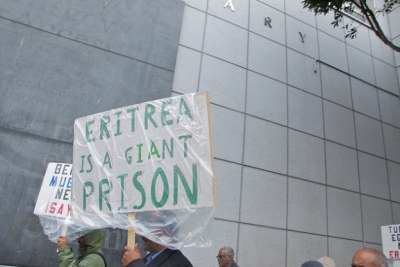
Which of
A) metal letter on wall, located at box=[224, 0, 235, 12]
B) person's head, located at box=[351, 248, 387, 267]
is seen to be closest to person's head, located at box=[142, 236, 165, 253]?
person's head, located at box=[351, 248, 387, 267]

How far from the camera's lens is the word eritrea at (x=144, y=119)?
2629 mm

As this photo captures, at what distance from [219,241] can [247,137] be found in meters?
2.31

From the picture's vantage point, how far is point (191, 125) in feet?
8.41

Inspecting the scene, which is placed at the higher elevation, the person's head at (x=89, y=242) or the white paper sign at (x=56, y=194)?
the white paper sign at (x=56, y=194)

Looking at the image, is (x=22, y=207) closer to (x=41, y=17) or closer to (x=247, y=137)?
(x=41, y=17)

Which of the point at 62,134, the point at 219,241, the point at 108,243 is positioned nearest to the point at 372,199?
the point at 219,241

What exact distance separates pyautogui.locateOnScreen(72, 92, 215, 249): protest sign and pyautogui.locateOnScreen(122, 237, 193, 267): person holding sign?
226 mm

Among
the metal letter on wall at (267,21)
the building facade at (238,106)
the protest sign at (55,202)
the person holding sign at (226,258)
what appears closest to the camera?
the protest sign at (55,202)

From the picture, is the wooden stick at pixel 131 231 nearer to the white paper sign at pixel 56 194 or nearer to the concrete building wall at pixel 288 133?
the white paper sign at pixel 56 194

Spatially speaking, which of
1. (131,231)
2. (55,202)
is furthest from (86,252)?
(131,231)

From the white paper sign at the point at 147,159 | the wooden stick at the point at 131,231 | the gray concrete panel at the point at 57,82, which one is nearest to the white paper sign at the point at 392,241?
the gray concrete panel at the point at 57,82

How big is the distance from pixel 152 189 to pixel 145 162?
224 mm

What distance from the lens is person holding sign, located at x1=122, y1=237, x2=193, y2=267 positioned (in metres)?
2.26

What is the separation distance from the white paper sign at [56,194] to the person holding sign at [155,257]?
1.77 m
